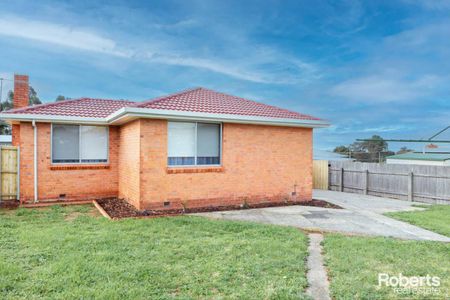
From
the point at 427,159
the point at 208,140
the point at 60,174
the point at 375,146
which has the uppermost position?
the point at 375,146

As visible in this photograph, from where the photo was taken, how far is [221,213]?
882 centimetres

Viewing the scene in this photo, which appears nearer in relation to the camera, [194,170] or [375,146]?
[194,170]

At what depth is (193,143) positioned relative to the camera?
9438 mm

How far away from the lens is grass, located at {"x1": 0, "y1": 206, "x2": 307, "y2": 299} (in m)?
3.78

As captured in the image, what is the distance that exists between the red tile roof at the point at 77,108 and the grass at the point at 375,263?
29.9 ft

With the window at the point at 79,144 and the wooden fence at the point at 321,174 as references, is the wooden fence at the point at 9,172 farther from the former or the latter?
the wooden fence at the point at 321,174

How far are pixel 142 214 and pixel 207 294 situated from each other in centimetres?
511

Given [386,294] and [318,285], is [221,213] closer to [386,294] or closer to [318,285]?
[318,285]

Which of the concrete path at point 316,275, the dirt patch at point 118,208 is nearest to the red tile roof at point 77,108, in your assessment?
the dirt patch at point 118,208

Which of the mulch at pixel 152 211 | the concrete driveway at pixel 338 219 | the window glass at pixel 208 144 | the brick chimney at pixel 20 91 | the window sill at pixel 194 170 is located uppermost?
the brick chimney at pixel 20 91

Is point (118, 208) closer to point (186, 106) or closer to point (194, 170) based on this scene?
point (194, 170)

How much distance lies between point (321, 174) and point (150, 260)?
557 inches

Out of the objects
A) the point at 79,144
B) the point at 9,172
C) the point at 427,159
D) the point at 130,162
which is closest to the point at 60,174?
the point at 79,144

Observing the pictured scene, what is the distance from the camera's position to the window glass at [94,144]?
1091 cm
